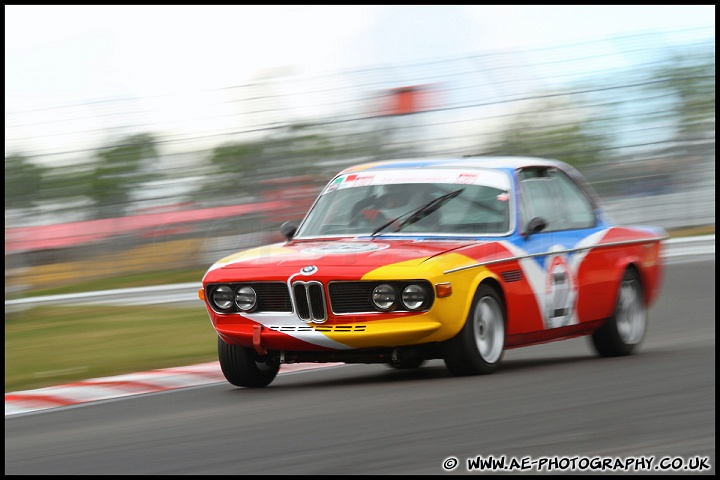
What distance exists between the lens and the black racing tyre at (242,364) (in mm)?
8383

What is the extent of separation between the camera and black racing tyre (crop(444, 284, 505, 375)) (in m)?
7.93

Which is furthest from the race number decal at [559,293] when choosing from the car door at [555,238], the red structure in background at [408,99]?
the red structure in background at [408,99]

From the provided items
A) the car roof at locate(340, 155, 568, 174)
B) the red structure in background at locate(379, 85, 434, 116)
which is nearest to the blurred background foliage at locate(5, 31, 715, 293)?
the red structure in background at locate(379, 85, 434, 116)

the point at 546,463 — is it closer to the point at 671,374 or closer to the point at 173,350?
the point at 671,374

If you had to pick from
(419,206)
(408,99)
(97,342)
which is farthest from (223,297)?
(408,99)

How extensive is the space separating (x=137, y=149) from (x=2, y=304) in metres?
3.14

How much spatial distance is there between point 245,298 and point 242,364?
0.53m

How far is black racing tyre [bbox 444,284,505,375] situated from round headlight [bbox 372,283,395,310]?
1.55 ft

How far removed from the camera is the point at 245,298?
8.11m

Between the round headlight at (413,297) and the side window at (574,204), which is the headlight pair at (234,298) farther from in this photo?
the side window at (574,204)

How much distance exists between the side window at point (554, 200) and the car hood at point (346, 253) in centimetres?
92

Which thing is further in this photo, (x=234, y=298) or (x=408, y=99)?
(x=408, y=99)

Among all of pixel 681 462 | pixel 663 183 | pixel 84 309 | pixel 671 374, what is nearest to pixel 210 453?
pixel 681 462

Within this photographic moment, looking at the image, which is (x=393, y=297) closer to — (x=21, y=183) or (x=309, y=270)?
(x=309, y=270)
